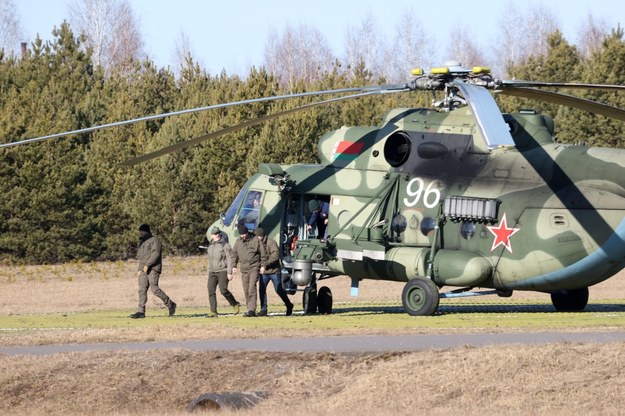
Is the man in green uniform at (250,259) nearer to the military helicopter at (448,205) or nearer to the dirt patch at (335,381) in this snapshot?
the military helicopter at (448,205)

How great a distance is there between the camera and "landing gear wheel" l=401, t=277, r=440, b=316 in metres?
21.9

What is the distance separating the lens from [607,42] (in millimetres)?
57469

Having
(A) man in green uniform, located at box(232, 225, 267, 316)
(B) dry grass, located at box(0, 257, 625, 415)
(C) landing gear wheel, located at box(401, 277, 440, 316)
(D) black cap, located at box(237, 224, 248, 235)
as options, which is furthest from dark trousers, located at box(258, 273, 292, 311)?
(B) dry grass, located at box(0, 257, 625, 415)

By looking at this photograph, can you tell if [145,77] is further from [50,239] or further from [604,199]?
[604,199]

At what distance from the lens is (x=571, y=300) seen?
932 inches

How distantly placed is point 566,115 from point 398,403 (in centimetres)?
4194

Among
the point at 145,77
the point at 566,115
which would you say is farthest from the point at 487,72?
the point at 145,77

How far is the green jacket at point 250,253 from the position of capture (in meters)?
23.4

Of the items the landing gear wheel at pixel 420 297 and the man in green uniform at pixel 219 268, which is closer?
the landing gear wheel at pixel 420 297

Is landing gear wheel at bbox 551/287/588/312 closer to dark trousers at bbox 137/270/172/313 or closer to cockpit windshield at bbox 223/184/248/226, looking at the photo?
cockpit windshield at bbox 223/184/248/226

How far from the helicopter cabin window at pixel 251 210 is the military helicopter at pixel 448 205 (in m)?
0.04

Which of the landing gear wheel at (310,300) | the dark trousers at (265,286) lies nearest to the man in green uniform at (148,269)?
the dark trousers at (265,286)

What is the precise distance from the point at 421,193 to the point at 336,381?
866 cm

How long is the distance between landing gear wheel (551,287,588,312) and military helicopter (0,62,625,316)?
0.07ft
